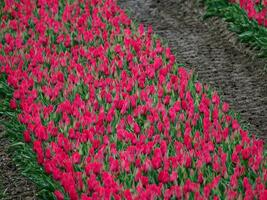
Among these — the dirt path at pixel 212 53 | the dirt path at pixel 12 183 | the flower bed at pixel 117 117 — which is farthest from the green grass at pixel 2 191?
the dirt path at pixel 212 53

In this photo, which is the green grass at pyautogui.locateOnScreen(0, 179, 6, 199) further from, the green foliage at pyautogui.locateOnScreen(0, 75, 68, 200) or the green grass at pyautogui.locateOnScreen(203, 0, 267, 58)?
the green grass at pyautogui.locateOnScreen(203, 0, 267, 58)

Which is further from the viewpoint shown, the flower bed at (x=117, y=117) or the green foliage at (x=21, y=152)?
the green foliage at (x=21, y=152)

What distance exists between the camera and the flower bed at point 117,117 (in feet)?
13.7

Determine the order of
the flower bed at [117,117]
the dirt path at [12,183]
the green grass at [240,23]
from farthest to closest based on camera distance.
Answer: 1. the green grass at [240,23]
2. the dirt path at [12,183]
3. the flower bed at [117,117]

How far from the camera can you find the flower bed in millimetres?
4188

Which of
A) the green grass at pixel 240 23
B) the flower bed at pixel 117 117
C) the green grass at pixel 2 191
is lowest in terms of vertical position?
the green grass at pixel 2 191

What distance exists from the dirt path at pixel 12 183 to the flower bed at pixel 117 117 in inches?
9.7

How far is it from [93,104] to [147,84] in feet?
2.60

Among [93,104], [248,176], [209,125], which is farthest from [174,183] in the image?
[93,104]

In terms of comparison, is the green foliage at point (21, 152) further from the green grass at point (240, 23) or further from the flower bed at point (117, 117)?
the green grass at point (240, 23)

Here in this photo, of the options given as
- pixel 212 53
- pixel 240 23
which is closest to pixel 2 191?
pixel 212 53

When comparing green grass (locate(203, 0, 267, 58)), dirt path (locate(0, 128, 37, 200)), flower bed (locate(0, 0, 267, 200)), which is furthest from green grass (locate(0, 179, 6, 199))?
green grass (locate(203, 0, 267, 58))

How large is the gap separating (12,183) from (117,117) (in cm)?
121

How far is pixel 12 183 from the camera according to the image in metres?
4.70
